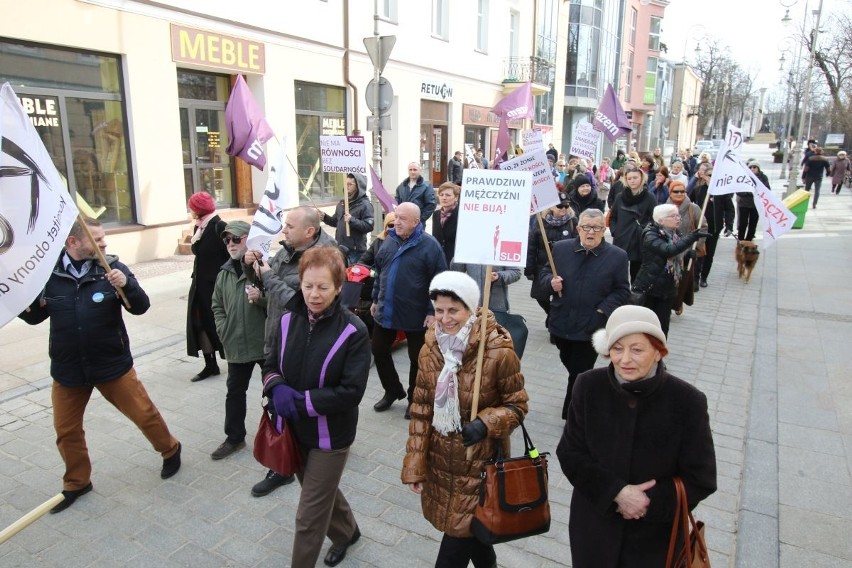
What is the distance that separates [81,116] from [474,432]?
9.95 m

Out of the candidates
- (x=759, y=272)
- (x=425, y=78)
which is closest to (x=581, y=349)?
(x=759, y=272)

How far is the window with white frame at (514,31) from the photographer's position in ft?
83.6

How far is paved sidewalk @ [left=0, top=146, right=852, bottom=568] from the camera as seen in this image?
3.54 m

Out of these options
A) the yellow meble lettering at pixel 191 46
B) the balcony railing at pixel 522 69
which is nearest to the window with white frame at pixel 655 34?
the balcony railing at pixel 522 69

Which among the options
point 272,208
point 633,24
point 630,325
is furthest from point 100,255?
point 633,24

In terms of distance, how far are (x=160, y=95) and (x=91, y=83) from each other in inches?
45.6

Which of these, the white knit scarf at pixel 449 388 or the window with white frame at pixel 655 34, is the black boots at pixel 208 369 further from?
the window with white frame at pixel 655 34

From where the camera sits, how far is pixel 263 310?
4.48 meters

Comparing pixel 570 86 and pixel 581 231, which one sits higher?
pixel 570 86

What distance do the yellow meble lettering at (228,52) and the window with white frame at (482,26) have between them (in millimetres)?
12514

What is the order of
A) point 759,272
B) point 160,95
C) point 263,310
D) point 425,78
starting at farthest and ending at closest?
point 425,78 → point 759,272 → point 160,95 → point 263,310

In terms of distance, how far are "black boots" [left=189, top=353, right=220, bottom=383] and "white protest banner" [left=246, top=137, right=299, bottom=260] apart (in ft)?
5.82

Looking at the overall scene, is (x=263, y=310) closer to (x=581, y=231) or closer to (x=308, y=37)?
(x=581, y=231)

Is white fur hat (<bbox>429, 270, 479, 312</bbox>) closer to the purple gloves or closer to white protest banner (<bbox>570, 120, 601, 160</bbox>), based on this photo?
the purple gloves
